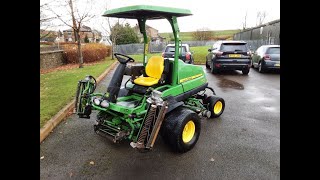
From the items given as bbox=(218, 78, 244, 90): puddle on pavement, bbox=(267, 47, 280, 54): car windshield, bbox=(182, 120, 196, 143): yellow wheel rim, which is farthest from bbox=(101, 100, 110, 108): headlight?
bbox=(267, 47, 280, 54): car windshield

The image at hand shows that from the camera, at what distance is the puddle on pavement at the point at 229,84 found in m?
9.46

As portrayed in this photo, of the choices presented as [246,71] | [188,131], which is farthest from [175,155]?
[246,71]

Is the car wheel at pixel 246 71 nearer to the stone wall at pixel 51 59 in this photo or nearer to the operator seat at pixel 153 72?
the operator seat at pixel 153 72

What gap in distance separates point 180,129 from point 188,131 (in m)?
0.50

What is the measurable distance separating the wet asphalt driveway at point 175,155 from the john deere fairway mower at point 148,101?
0.28 metres

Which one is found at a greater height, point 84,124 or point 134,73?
point 134,73

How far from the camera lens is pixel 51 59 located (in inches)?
678

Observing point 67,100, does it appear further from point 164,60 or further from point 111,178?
point 111,178

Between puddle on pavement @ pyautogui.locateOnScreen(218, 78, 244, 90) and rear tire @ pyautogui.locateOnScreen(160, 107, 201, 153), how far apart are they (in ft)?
17.9

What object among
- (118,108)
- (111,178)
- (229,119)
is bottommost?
(111,178)

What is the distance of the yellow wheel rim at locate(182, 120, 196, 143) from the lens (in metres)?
4.31

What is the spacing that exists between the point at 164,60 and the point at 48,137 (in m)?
2.55
